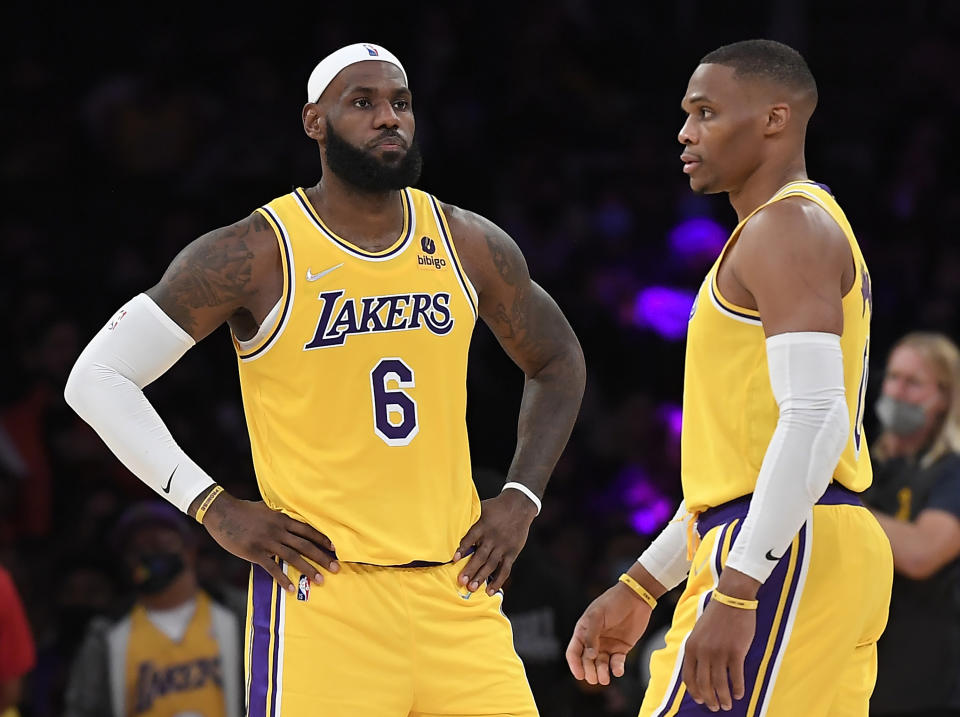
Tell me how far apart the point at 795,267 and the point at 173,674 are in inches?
148

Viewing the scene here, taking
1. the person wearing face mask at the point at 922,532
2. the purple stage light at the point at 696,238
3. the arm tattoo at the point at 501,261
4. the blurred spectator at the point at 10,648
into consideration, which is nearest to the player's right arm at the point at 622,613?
the arm tattoo at the point at 501,261

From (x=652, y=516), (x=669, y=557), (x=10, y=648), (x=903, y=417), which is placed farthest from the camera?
(x=652, y=516)

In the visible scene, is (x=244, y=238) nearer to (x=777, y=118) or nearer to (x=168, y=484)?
(x=168, y=484)

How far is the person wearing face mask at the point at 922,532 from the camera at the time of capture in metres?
4.81

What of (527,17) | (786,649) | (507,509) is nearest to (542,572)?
(507,509)

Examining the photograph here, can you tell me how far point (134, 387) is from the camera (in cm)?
359

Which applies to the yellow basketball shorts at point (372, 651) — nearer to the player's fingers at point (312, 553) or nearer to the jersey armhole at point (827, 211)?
the player's fingers at point (312, 553)

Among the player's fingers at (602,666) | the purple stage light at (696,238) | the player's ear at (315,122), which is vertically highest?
the purple stage light at (696,238)

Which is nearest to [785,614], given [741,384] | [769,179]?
[741,384]

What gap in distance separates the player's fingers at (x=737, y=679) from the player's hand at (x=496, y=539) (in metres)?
0.95

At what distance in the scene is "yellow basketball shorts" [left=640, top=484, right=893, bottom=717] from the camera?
2941mm

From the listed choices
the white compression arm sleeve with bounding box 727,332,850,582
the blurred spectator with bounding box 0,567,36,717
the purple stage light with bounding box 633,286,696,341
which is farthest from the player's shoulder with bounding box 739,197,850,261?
the purple stage light with bounding box 633,286,696,341

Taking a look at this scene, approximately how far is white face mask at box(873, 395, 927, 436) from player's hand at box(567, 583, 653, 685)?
1906 millimetres

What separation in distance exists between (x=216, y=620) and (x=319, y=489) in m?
2.57
